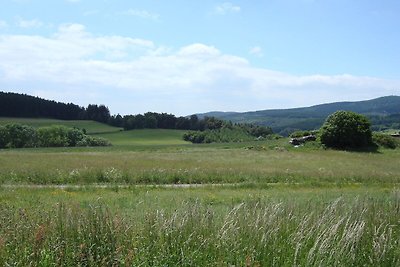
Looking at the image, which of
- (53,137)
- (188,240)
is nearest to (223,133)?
(53,137)

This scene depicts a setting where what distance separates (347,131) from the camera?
191ft

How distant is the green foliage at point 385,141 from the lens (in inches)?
2403

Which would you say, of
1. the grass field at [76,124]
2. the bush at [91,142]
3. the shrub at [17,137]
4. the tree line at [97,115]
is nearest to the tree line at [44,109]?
the tree line at [97,115]

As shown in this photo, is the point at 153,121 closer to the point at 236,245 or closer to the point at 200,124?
the point at 200,124

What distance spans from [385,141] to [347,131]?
294 inches

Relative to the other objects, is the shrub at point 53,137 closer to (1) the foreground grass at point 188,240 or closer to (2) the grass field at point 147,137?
(2) the grass field at point 147,137

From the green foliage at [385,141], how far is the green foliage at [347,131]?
6.80ft

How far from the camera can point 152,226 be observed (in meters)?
7.17

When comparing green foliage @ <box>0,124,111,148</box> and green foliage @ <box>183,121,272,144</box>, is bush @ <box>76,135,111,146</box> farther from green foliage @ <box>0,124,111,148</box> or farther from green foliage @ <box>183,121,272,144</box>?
green foliage @ <box>183,121,272,144</box>

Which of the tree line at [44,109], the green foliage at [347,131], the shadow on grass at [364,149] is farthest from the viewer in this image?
the tree line at [44,109]

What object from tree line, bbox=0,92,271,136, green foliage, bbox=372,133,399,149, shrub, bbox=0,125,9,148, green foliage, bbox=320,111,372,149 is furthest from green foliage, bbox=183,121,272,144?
green foliage, bbox=320,111,372,149

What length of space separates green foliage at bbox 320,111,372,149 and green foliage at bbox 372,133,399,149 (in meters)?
2.07

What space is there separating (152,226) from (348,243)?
309 centimetres

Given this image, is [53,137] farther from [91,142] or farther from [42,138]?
[91,142]
